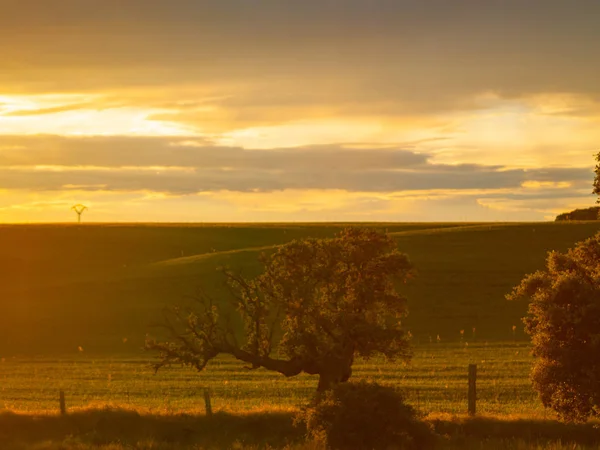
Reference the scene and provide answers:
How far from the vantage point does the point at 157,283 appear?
93.5 metres

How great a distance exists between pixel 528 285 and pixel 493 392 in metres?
13.2

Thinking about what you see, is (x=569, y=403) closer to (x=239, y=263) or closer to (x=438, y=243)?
(x=239, y=263)

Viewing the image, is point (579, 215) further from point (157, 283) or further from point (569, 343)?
point (569, 343)

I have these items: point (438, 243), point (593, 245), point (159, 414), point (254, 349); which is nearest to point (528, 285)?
point (593, 245)

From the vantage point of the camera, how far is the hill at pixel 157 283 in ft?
237

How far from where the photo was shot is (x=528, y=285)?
1048 inches

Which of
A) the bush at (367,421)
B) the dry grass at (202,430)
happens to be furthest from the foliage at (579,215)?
the bush at (367,421)

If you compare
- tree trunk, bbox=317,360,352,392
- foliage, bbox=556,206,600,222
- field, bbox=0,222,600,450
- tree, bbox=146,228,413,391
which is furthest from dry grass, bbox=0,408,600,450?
foliage, bbox=556,206,600,222

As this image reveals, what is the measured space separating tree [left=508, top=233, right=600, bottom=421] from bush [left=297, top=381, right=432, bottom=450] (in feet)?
16.8

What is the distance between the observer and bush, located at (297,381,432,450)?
21922mm

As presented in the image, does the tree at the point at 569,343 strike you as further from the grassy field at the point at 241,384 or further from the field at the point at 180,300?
the grassy field at the point at 241,384

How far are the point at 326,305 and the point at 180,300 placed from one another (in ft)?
189

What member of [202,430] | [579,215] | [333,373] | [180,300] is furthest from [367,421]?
[579,215]

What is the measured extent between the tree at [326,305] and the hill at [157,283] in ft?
101
